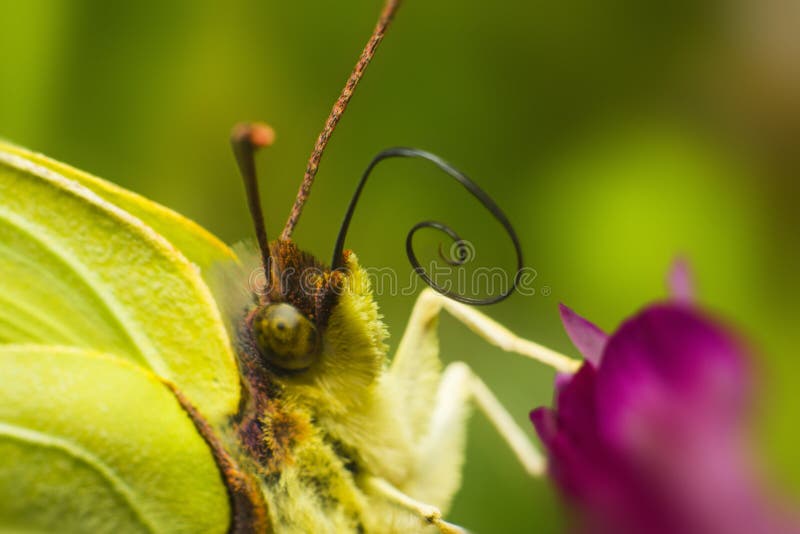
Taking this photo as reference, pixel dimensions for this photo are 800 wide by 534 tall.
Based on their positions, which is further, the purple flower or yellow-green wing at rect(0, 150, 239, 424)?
yellow-green wing at rect(0, 150, 239, 424)

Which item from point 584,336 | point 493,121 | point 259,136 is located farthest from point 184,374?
point 493,121

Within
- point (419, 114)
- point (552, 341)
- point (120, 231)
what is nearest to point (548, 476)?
point (120, 231)

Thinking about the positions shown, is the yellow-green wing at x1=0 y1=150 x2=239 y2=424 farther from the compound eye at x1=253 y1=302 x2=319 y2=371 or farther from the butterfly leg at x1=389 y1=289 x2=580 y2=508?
the butterfly leg at x1=389 y1=289 x2=580 y2=508

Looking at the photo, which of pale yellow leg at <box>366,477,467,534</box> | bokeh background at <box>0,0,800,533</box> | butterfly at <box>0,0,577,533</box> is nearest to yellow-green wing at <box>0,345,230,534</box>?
butterfly at <box>0,0,577,533</box>

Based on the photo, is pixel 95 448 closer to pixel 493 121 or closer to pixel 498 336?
pixel 498 336

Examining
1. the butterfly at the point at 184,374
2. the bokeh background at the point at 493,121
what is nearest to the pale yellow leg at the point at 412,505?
the butterfly at the point at 184,374

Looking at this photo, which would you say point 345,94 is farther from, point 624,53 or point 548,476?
point 624,53

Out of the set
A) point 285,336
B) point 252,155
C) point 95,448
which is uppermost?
point 252,155

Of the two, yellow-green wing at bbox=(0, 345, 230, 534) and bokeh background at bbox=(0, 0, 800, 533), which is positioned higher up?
bokeh background at bbox=(0, 0, 800, 533)
